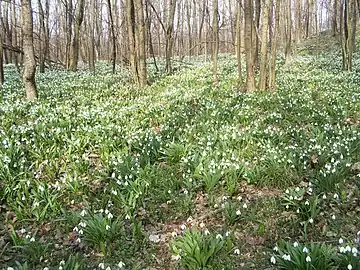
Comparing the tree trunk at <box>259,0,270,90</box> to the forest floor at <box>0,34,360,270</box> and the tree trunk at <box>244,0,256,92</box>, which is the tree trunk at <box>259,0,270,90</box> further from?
the forest floor at <box>0,34,360,270</box>

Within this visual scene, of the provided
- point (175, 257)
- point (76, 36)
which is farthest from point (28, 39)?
point (76, 36)

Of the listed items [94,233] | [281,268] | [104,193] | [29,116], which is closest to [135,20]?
[29,116]

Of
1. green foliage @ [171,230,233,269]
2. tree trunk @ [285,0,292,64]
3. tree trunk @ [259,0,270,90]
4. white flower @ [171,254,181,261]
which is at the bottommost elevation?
white flower @ [171,254,181,261]

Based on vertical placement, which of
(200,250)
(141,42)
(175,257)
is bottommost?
(175,257)

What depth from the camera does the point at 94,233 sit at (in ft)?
14.0

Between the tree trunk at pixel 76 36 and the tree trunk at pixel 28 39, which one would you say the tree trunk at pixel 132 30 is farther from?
the tree trunk at pixel 76 36

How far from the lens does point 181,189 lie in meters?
5.51

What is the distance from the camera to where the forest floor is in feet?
13.4

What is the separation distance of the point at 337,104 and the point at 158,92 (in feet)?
19.9

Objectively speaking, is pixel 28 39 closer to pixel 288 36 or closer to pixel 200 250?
pixel 200 250

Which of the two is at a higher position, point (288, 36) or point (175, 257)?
point (288, 36)

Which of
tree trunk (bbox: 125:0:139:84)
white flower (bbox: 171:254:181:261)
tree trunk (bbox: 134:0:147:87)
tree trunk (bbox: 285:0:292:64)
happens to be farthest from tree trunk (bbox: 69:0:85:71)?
white flower (bbox: 171:254:181:261)

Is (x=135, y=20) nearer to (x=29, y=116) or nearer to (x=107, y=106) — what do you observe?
(x=107, y=106)

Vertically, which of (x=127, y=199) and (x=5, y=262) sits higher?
(x=127, y=199)
